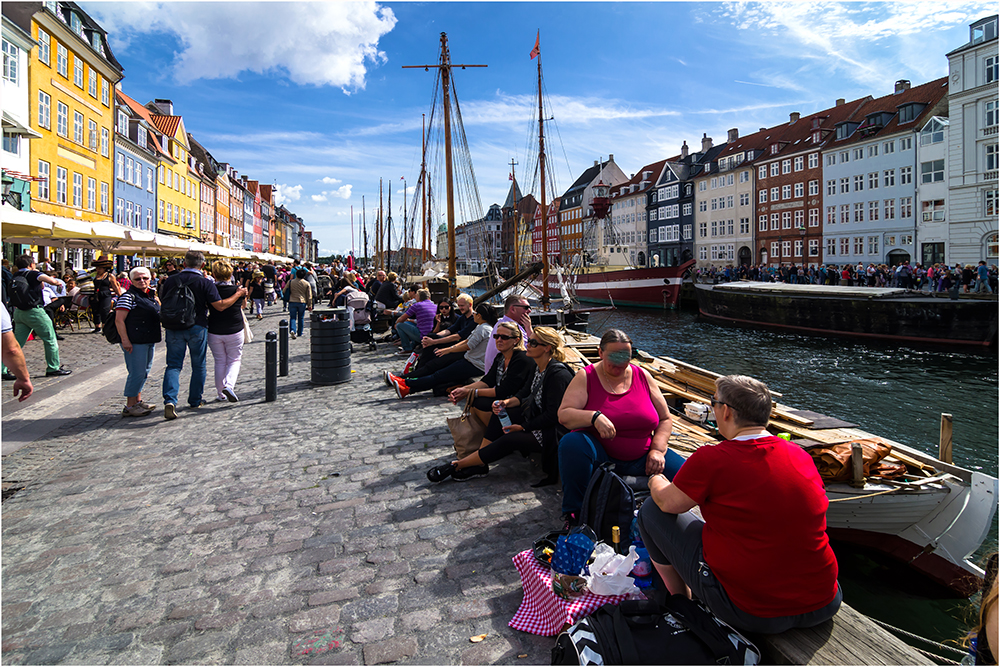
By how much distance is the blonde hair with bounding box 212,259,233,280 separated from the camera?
7.32m

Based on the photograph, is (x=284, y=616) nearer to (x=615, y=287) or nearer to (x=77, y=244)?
(x=77, y=244)

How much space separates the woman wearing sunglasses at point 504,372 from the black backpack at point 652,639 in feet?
9.04

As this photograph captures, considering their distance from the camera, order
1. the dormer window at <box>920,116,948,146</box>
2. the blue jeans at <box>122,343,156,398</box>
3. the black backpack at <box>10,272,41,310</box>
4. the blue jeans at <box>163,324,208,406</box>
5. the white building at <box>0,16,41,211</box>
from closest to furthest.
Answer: the blue jeans at <box>122,343,156,398</box> < the blue jeans at <box>163,324,208,406</box> < the black backpack at <box>10,272,41,310</box> < the white building at <box>0,16,41,211</box> < the dormer window at <box>920,116,948,146</box>

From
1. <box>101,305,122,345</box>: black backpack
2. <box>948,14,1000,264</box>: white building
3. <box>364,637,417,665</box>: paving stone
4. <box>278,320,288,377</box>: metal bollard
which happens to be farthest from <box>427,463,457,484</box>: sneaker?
<box>948,14,1000,264</box>: white building

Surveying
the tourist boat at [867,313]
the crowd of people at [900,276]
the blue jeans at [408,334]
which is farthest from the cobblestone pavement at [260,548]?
the crowd of people at [900,276]

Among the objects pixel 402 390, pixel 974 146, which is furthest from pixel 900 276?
pixel 402 390

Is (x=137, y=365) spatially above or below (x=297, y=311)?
below

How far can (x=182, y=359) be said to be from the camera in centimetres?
732

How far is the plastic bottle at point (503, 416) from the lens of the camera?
5.07 metres

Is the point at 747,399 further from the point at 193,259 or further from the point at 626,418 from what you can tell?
the point at 193,259

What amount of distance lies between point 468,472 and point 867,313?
1063 inches

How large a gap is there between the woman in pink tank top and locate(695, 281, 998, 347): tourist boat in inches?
998

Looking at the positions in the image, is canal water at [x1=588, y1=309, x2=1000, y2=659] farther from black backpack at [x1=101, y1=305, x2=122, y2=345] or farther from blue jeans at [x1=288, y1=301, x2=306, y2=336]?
blue jeans at [x1=288, y1=301, x2=306, y2=336]

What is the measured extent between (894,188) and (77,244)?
49.6m
